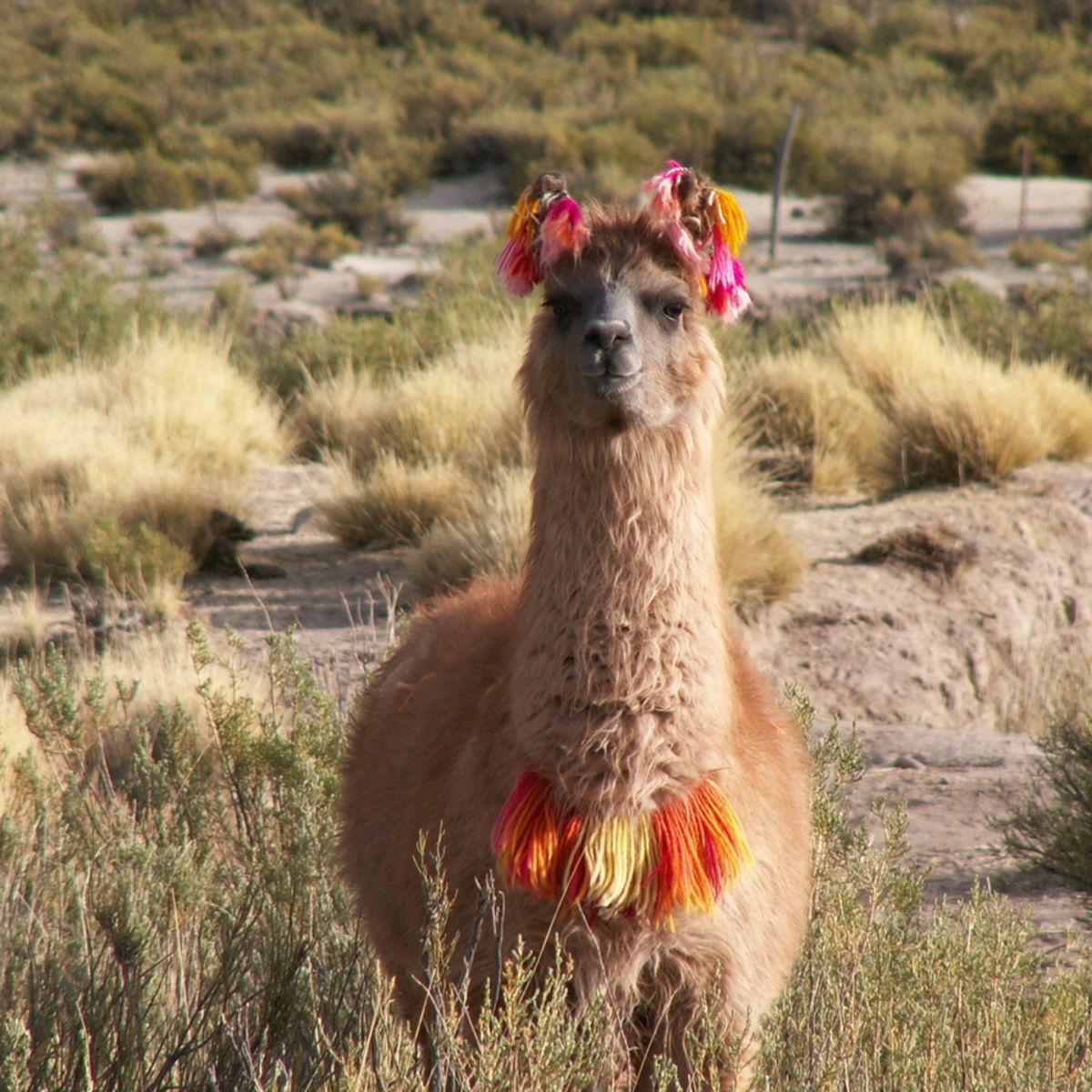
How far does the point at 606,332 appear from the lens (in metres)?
2.69

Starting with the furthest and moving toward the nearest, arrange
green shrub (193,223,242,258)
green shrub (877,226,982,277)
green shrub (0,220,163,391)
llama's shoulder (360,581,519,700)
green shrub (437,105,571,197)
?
green shrub (437,105,571,197) → green shrub (193,223,242,258) → green shrub (877,226,982,277) → green shrub (0,220,163,391) → llama's shoulder (360,581,519,700)

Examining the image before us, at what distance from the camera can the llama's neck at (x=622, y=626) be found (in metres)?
2.57

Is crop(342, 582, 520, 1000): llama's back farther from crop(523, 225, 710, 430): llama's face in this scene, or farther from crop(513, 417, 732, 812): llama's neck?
crop(523, 225, 710, 430): llama's face

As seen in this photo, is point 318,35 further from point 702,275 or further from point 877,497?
point 702,275

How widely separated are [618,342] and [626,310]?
76mm

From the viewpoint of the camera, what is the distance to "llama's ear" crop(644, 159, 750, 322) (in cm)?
284

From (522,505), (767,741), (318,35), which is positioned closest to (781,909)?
(767,741)

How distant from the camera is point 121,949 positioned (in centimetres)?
321

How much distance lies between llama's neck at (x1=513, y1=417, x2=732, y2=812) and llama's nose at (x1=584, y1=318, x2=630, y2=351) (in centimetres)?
19

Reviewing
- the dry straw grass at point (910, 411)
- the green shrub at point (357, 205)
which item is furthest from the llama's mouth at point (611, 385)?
the green shrub at point (357, 205)

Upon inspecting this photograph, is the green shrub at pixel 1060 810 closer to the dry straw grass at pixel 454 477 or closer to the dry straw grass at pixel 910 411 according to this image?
the dry straw grass at pixel 454 477

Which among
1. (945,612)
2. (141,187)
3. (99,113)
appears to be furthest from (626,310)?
(99,113)

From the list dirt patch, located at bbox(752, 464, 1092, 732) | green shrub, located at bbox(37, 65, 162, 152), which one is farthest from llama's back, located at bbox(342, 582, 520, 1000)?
green shrub, located at bbox(37, 65, 162, 152)

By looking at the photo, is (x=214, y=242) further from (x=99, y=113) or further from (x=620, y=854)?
(x=620, y=854)
